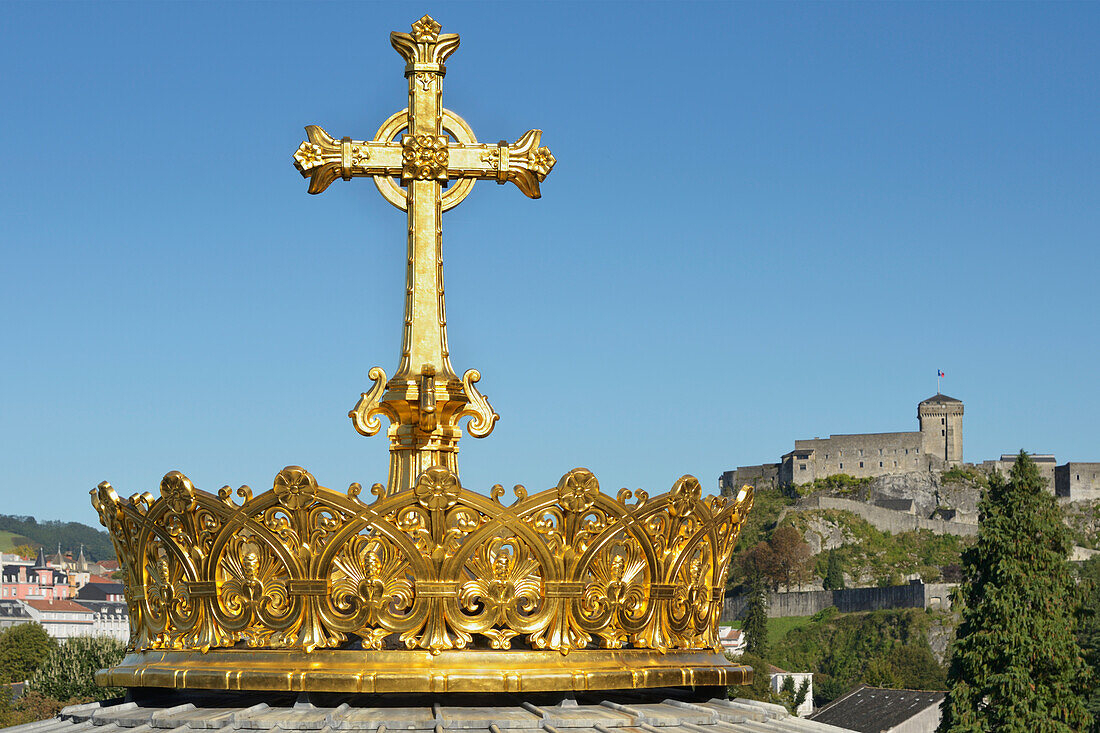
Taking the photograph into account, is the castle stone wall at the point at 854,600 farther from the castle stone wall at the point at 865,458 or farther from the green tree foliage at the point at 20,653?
the green tree foliage at the point at 20,653

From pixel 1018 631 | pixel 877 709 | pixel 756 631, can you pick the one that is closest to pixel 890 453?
pixel 756 631

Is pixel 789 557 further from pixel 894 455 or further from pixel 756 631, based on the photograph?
pixel 756 631

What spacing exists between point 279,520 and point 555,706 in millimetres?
1042

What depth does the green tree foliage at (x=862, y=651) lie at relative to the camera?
82500mm

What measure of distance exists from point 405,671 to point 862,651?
305ft

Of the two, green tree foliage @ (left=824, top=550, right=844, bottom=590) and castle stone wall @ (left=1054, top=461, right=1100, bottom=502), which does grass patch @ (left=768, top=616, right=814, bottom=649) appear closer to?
green tree foliage @ (left=824, top=550, right=844, bottom=590)

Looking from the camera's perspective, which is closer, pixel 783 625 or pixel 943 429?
pixel 783 625

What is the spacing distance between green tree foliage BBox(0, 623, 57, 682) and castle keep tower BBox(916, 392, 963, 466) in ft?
274

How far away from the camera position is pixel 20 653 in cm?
7019

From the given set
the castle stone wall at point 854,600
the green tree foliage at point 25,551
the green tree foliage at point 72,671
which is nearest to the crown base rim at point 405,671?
the green tree foliage at point 72,671

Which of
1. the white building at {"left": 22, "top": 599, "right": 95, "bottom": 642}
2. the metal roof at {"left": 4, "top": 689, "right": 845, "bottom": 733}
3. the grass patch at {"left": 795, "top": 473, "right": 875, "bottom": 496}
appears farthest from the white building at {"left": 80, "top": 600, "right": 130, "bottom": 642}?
the metal roof at {"left": 4, "top": 689, "right": 845, "bottom": 733}

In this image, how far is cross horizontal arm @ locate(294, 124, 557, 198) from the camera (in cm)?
496

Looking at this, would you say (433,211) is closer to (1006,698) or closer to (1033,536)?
(1006,698)

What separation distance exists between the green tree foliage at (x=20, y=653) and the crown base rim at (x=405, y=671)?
70274mm
